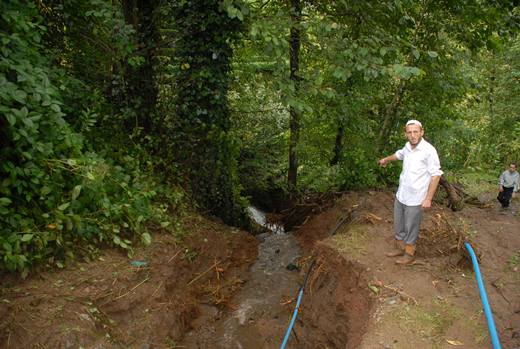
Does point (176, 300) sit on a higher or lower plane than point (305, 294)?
higher

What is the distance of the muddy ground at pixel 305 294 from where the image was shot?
165 inches

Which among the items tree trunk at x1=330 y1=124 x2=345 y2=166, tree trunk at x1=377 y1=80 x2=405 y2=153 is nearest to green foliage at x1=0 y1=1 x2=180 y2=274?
tree trunk at x1=330 y1=124 x2=345 y2=166

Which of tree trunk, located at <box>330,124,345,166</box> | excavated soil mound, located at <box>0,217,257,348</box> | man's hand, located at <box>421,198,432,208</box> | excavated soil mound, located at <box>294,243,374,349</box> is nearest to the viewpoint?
excavated soil mound, located at <box>0,217,257,348</box>

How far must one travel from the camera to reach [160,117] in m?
7.49

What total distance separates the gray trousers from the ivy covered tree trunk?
11.9 feet

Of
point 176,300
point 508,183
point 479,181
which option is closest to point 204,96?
point 176,300

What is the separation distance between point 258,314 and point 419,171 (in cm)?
337

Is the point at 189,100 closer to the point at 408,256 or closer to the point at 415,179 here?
the point at 415,179

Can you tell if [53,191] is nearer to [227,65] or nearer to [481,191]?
[227,65]

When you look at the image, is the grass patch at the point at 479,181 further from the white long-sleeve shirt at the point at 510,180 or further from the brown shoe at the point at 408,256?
the brown shoe at the point at 408,256

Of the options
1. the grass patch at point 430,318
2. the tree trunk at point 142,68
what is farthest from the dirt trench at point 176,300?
the tree trunk at point 142,68

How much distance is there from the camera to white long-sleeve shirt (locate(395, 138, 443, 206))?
199 inches

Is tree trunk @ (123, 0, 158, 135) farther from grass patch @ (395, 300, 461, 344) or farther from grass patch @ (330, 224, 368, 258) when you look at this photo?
grass patch @ (395, 300, 461, 344)

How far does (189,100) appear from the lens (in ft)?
23.6
